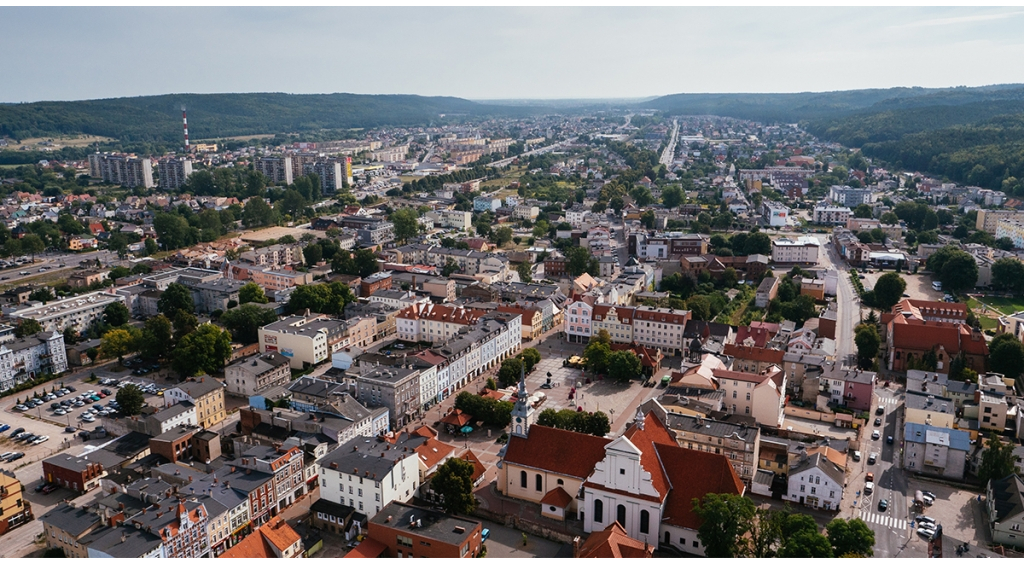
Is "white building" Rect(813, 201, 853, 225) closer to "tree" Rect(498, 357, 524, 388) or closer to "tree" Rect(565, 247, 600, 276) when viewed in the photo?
"tree" Rect(565, 247, 600, 276)

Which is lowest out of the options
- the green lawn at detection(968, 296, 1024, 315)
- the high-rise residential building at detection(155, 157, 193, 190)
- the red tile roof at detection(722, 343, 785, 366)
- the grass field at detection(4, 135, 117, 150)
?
the green lawn at detection(968, 296, 1024, 315)

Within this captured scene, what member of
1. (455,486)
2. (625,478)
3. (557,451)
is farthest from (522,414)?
(625,478)

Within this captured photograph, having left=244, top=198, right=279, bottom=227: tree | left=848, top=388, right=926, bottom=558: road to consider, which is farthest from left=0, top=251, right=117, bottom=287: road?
left=848, top=388, right=926, bottom=558: road

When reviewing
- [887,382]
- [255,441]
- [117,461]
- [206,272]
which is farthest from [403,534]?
[206,272]

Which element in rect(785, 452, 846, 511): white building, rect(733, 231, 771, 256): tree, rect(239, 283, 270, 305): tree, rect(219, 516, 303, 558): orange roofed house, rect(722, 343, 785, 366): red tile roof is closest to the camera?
rect(219, 516, 303, 558): orange roofed house

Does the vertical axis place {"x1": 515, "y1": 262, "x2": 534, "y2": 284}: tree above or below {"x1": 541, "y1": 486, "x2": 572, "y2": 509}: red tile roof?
above

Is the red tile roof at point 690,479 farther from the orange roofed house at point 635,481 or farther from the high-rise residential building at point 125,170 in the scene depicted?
the high-rise residential building at point 125,170

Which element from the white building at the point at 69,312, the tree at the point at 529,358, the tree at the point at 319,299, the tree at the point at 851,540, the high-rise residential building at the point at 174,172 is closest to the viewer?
the tree at the point at 851,540

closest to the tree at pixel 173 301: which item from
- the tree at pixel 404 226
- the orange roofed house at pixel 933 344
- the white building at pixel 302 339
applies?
the white building at pixel 302 339
